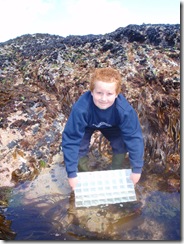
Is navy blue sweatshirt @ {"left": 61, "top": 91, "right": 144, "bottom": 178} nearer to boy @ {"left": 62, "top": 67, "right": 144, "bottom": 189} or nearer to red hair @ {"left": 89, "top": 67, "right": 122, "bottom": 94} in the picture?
boy @ {"left": 62, "top": 67, "right": 144, "bottom": 189}

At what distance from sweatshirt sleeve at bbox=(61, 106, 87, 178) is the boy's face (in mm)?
214

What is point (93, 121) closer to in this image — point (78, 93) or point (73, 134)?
point (73, 134)

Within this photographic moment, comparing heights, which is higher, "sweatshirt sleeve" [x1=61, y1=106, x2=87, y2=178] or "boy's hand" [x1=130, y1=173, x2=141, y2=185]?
"sweatshirt sleeve" [x1=61, y1=106, x2=87, y2=178]

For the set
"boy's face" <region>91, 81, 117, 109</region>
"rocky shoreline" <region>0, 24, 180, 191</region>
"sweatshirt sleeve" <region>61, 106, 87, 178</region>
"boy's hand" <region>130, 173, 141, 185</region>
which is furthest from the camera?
"rocky shoreline" <region>0, 24, 180, 191</region>

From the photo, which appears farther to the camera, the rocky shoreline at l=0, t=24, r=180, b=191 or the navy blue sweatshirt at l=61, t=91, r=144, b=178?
the rocky shoreline at l=0, t=24, r=180, b=191

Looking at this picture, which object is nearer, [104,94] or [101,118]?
[104,94]

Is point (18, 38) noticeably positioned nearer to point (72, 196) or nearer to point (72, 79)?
point (72, 79)

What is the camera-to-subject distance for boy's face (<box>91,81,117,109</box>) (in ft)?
9.04

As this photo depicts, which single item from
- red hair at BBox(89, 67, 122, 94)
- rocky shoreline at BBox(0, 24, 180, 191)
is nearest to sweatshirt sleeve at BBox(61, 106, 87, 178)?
red hair at BBox(89, 67, 122, 94)

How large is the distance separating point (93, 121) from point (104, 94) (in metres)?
0.41

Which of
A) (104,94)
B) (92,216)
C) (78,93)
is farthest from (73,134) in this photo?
(78,93)

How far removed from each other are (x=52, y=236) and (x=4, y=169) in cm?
144

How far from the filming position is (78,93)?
16.9ft

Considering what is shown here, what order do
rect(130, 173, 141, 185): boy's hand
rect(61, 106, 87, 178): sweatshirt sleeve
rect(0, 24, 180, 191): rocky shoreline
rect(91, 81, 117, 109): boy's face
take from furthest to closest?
rect(0, 24, 180, 191): rocky shoreline → rect(130, 173, 141, 185): boy's hand → rect(61, 106, 87, 178): sweatshirt sleeve → rect(91, 81, 117, 109): boy's face
